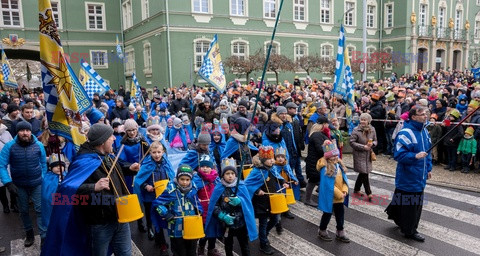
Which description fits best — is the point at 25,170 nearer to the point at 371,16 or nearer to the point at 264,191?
the point at 264,191

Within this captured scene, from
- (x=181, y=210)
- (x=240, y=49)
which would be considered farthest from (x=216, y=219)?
(x=240, y=49)

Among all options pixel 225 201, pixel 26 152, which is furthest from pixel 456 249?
pixel 26 152

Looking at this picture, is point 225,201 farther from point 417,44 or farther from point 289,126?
point 417,44

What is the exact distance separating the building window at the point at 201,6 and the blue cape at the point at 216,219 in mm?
23920

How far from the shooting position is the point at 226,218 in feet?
14.8

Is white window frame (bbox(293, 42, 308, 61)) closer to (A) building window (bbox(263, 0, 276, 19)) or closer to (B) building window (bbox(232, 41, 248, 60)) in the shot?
(A) building window (bbox(263, 0, 276, 19))

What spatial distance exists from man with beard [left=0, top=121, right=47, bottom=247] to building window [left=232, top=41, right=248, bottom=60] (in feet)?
76.9

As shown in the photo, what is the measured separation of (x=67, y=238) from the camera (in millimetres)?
3609

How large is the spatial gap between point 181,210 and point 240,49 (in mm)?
25493

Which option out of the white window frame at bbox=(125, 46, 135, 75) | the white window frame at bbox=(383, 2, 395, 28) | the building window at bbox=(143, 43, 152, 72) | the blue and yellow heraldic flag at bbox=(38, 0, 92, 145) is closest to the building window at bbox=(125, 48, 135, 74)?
the white window frame at bbox=(125, 46, 135, 75)

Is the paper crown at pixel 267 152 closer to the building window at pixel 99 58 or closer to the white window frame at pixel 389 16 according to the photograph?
the building window at pixel 99 58

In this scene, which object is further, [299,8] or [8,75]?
[299,8]

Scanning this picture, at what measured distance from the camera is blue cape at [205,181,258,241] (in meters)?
4.72

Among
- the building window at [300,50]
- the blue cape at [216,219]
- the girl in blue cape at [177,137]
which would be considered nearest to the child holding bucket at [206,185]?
the blue cape at [216,219]
